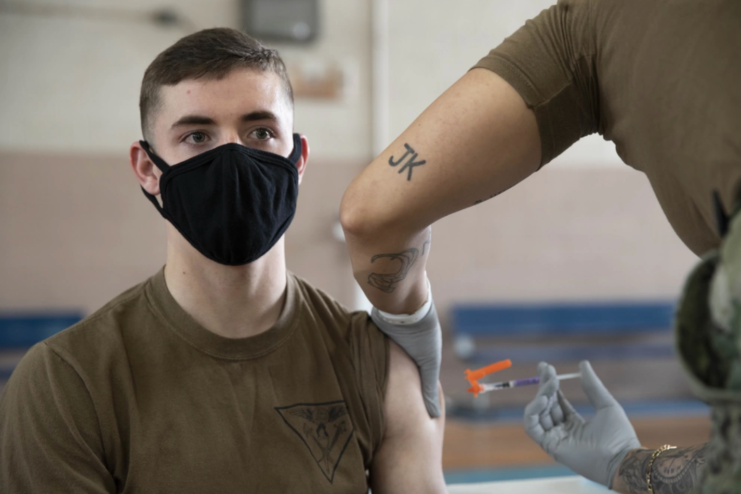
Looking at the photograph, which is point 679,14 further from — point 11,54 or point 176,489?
point 11,54

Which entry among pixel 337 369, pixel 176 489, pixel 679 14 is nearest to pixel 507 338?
pixel 337 369

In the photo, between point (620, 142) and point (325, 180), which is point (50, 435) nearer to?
point (620, 142)

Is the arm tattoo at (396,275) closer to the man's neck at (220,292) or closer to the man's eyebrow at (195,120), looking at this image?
the man's neck at (220,292)

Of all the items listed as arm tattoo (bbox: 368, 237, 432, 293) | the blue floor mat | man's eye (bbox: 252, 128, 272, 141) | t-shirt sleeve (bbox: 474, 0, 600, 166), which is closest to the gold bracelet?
arm tattoo (bbox: 368, 237, 432, 293)

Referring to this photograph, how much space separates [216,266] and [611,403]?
3.45ft

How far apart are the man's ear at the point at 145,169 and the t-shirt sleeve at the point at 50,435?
46 cm

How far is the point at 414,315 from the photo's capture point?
1.59m

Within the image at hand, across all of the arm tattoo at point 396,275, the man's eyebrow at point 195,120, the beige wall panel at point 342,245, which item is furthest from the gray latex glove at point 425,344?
the beige wall panel at point 342,245

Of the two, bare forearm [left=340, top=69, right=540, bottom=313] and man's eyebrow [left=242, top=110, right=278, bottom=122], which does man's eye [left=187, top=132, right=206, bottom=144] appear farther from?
bare forearm [left=340, top=69, right=540, bottom=313]

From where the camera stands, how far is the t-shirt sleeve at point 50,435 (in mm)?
1293

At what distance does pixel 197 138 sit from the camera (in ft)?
5.22

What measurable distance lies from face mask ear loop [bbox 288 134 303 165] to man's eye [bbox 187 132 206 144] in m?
0.20

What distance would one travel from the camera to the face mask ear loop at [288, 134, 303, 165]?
5.46 ft

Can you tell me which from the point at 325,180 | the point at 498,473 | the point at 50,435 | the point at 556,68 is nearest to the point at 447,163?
the point at 556,68
